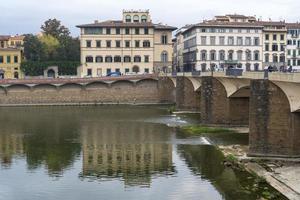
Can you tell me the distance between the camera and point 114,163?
123ft

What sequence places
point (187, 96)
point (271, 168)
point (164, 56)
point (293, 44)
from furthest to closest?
point (293, 44), point (164, 56), point (187, 96), point (271, 168)

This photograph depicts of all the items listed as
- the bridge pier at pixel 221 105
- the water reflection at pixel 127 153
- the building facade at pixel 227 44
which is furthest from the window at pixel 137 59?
the water reflection at pixel 127 153

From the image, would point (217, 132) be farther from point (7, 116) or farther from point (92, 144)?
point (7, 116)

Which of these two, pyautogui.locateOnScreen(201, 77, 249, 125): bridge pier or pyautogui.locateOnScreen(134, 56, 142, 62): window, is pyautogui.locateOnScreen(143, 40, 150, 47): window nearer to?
pyautogui.locateOnScreen(134, 56, 142, 62): window

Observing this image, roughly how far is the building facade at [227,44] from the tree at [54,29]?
31.4 meters

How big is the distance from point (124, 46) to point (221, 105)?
Answer: 4713 centimetres

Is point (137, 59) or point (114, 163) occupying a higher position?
point (137, 59)

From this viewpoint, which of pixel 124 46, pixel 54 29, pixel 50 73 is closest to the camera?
pixel 124 46

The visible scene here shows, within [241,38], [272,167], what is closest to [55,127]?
[272,167]

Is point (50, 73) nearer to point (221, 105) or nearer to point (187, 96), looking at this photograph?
point (187, 96)

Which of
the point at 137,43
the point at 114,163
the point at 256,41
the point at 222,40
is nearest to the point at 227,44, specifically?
the point at 222,40

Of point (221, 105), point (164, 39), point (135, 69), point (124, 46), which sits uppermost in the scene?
point (164, 39)

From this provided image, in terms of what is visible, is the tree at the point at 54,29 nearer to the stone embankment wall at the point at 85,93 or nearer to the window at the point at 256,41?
the stone embankment wall at the point at 85,93

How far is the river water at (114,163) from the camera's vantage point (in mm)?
29656
